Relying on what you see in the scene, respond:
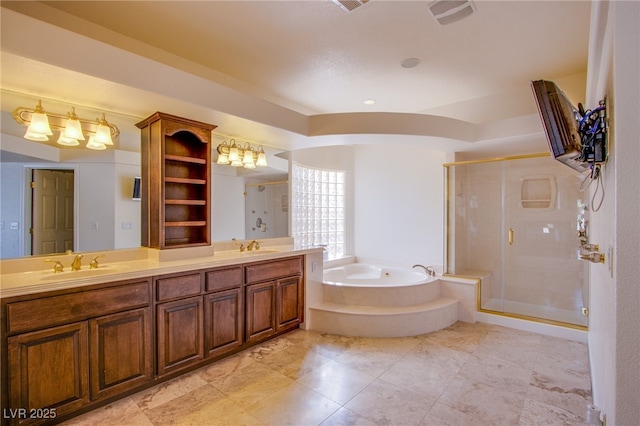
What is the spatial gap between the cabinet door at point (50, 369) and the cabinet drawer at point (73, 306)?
54 mm

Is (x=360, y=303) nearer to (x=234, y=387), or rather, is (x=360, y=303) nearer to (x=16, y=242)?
(x=234, y=387)

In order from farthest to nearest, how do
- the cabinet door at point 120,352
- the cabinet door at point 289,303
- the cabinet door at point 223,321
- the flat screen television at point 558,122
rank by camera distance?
1. the cabinet door at point 289,303
2. the cabinet door at point 223,321
3. the cabinet door at point 120,352
4. the flat screen television at point 558,122

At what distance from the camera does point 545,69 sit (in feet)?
10.4

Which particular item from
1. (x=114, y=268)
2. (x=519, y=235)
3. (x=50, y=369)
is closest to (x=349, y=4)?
(x=114, y=268)

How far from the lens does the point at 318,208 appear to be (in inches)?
195

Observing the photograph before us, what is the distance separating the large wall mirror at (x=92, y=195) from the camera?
84.2 inches

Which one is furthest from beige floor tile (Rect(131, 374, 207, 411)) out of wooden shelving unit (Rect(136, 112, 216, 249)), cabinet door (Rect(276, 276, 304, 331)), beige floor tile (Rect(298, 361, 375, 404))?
wooden shelving unit (Rect(136, 112, 216, 249))

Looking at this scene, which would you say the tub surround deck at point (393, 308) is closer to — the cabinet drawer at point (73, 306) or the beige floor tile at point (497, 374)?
the beige floor tile at point (497, 374)

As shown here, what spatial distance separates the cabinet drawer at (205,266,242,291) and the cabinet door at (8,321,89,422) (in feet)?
2.87

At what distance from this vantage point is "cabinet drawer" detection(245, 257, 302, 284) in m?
2.91

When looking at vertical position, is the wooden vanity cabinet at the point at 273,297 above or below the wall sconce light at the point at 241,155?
below

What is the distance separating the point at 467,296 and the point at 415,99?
2618mm

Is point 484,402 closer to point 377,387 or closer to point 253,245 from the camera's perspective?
point 377,387

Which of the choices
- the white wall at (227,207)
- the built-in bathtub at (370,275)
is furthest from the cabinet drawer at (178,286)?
the built-in bathtub at (370,275)
